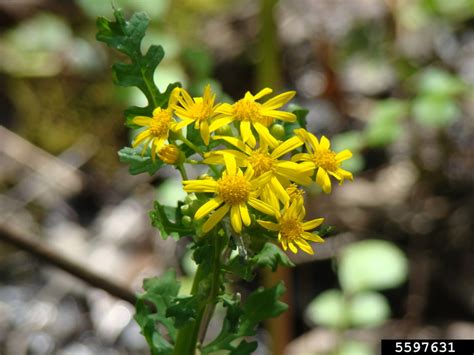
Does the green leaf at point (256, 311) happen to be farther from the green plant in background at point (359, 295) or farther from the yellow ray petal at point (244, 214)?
the green plant in background at point (359, 295)

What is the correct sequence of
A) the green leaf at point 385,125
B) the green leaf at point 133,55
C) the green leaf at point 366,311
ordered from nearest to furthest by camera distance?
the green leaf at point 133,55 → the green leaf at point 366,311 → the green leaf at point 385,125

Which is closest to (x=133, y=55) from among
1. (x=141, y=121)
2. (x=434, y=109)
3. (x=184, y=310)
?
(x=141, y=121)

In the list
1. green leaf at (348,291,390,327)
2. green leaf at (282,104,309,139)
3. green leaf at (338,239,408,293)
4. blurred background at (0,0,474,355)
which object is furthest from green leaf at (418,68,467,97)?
green leaf at (282,104,309,139)

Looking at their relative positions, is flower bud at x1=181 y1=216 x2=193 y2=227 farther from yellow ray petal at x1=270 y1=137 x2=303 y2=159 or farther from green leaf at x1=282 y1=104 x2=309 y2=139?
green leaf at x1=282 y1=104 x2=309 y2=139

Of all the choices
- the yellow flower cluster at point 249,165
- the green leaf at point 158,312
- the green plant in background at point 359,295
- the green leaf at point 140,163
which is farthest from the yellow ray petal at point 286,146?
the green plant in background at point 359,295

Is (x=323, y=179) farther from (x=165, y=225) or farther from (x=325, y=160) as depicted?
(x=165, y=225)

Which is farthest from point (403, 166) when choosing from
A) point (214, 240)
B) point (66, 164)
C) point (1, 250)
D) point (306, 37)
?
point (214, 240)
